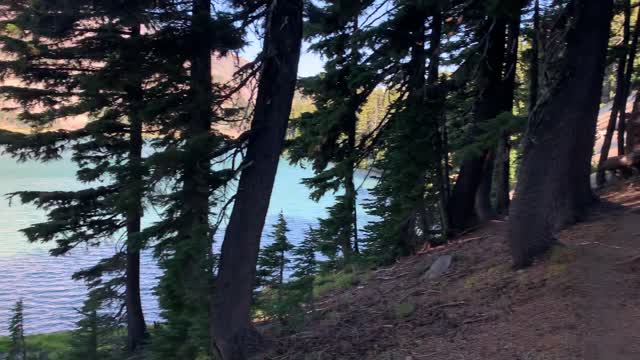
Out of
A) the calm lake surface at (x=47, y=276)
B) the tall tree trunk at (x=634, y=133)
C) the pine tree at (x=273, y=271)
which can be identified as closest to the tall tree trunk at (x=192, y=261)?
the pine tree at (x=273, y=271)

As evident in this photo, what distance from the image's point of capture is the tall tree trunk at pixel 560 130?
7.54 metres

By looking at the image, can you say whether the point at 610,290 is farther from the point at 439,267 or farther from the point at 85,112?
the point at 85,112

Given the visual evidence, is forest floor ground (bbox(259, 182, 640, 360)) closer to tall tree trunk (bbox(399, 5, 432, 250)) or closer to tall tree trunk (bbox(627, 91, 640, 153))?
tall tree trunk (bbox(399, 5, 432, 250))

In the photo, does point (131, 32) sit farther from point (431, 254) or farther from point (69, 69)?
point (431, 254)

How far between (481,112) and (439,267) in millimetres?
3912

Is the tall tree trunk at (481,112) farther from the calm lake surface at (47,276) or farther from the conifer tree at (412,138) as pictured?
the calm lake surface at (47,276)

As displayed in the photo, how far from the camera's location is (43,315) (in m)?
21.2

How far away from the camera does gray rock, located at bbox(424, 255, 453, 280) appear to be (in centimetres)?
961

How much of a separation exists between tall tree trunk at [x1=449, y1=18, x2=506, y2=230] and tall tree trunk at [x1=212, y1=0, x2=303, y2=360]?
4.27 metres

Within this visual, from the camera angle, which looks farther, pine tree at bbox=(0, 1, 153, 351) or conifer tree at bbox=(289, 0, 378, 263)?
conifer tree at bbox=(289, 0, 378, 263)

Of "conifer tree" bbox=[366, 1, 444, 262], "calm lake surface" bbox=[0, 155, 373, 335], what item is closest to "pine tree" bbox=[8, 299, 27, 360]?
"calm lake surface" bbox=[0, 155, 373, 335]

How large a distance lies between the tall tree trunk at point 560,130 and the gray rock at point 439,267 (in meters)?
1.93

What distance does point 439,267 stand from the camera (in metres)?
9.83

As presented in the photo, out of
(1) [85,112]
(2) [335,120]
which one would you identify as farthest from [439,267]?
(1) [85,112]
